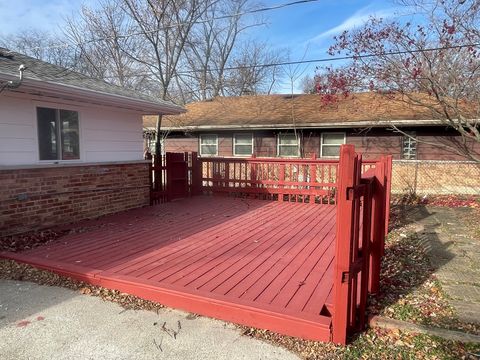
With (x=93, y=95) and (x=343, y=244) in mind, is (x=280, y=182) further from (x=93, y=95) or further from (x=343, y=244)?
(x=343, y=244)

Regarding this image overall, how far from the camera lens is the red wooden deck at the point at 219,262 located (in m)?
3.08

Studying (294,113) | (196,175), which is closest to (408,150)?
(294,113)

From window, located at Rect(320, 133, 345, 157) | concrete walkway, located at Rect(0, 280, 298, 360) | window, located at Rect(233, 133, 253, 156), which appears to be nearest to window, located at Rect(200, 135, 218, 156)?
window, located at Rect(233, 133, 253, 156)

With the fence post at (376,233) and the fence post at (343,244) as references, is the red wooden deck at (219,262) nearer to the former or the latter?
the fence post at (343,244)

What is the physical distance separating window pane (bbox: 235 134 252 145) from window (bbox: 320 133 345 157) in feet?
9.87

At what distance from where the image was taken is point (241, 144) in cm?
1512

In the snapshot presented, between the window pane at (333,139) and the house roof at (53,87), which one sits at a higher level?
the house roof at (53,87)

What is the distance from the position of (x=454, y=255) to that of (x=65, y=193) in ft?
20.3

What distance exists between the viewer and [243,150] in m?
15.1

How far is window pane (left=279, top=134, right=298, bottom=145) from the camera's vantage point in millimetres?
14211

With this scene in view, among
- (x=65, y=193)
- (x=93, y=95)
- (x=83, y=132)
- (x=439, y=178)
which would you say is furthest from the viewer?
(x=439, y=178)

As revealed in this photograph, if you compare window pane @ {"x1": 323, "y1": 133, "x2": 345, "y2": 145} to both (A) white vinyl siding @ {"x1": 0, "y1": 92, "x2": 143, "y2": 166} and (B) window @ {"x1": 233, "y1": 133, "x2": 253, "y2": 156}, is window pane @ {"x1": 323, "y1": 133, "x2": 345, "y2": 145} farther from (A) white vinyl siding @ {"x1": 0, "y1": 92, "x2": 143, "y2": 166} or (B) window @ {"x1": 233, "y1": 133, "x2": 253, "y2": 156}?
(A) white vinyl siding @ {"x1": 0, "y1": 92, "x2": 143, "y2": 166}

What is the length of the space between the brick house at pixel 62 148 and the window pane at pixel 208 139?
7630 mm

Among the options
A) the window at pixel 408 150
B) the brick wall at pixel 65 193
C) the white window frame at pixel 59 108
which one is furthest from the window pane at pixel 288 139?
the white window frame at pixel 59 108
